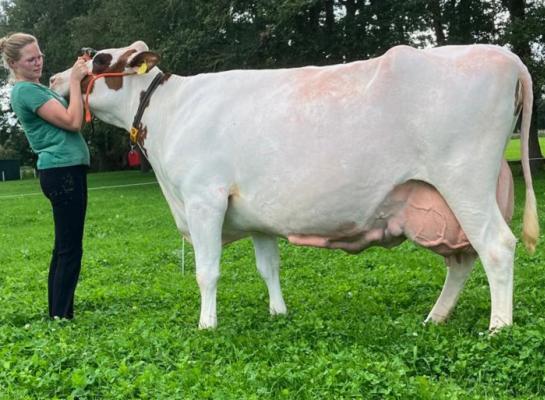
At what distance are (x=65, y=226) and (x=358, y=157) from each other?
284cm

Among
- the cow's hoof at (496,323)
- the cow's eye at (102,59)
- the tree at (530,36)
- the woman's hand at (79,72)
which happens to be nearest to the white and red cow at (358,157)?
the cow's hoof at (496,323)

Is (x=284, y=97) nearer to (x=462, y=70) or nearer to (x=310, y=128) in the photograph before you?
(x=310, y=128)

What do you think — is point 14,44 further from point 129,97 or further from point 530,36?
point 530,36

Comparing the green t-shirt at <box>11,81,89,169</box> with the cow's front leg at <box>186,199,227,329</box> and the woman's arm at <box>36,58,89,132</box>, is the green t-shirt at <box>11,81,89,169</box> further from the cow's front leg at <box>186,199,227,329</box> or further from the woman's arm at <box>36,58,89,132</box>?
the cow's front leg at <box>186,199,227,329</box>

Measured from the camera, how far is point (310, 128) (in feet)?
18.0

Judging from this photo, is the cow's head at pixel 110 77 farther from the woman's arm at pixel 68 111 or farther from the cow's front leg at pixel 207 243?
the cow's front leg at pixel 207 243

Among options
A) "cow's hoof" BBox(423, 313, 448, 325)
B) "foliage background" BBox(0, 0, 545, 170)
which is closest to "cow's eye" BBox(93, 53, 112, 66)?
"cow's hoof" BBox(423, 313, 448, 325)

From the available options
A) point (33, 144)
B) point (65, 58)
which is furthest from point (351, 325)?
point (65, 58)

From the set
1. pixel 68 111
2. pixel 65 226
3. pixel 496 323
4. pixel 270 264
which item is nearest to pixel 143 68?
pixel 68 111

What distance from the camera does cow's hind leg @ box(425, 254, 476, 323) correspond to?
19.2 feet

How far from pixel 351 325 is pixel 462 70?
2237 mm

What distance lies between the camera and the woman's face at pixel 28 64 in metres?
6.23

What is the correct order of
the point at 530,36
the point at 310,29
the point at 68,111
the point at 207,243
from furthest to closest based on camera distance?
the point at 310,29 < the point at 530,36 < the point at 68,111 < the point at 207,243

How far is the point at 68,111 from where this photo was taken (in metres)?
6.16
